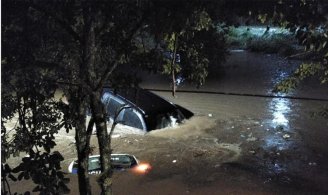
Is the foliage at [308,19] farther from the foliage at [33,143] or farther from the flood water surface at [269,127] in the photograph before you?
the flood water surface at [269,127]

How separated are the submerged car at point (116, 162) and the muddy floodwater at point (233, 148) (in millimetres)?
231

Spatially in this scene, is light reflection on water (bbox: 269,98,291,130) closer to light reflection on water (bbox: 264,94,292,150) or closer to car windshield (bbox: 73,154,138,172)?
light reflection on water (bbox: 264,94,292,150)

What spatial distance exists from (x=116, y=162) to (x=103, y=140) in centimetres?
546

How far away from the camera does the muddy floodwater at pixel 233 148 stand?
876 cm

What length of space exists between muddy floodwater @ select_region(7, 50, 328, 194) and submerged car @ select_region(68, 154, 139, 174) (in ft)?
0.76

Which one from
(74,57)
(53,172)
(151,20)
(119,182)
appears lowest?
(119,182)

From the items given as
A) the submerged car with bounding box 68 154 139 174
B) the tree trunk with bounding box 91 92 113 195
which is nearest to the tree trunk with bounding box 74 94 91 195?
Result: the tree trunk with bounding box 91 92 113 195

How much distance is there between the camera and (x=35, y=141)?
382cm

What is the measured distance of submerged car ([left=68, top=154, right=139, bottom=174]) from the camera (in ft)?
30.0

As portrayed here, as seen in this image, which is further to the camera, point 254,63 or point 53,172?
point 254,63

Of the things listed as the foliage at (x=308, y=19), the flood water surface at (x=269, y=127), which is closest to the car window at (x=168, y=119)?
the flood water surface at (x=269, y=127)

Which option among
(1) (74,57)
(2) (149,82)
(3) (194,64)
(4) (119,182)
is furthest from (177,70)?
(2) (149,82)

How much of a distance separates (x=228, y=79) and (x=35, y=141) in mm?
17439

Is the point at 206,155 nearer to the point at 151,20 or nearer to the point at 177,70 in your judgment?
the point at 177,70
